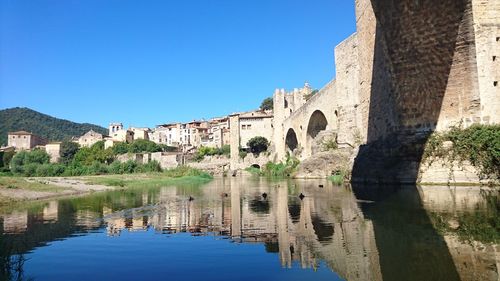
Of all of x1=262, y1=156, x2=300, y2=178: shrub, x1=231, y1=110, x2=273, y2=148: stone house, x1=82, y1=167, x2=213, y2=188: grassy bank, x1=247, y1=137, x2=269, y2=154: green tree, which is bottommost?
x1=82, y1=167, x2=213, y2=188: grassy bank

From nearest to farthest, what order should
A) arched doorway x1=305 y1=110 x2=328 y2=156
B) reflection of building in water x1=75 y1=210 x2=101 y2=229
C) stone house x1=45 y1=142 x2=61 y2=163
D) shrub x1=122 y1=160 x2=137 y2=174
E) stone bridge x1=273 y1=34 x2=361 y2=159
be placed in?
reflection of building in water x1=75 y1=210 x2=101 y2=229 → stone bridge x1=273 y1=34 x2=361 y2=159 → arched doorway x1=305 y1=110 x2=328 y2=156 → shrub x1=122 y1=160 x2=137 y2=174 → stone house x1=45 y1=142 x2=61 y2=163

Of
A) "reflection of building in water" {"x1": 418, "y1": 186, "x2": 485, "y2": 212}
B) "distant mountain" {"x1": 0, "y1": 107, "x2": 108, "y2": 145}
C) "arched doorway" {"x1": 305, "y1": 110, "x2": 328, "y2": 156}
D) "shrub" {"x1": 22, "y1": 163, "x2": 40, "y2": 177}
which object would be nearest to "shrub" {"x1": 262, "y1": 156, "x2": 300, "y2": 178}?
"arched doorway" {"x1": 305, "y1": 110, "x2": 328, "y2": 156}

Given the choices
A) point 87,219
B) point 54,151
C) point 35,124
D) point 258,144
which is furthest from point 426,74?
point 35,124

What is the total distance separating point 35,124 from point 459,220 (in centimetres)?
16184

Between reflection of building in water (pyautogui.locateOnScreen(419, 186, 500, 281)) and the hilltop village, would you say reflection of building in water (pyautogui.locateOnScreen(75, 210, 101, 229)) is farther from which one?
the hilltop village

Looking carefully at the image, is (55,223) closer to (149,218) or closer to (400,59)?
(149,218)

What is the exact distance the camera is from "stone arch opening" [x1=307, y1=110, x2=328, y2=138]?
45.6 metres

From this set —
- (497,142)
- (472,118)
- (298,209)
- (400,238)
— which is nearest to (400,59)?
(472,118)

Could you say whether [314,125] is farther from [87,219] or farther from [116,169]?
[87,219]

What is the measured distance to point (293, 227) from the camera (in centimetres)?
923

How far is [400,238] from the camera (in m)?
7.16

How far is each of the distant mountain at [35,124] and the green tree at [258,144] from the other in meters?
83.4

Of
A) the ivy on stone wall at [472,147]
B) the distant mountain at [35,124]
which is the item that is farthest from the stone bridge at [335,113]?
the distant mountain at [35,124]

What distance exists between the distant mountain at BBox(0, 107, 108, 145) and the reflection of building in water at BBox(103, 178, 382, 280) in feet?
407
